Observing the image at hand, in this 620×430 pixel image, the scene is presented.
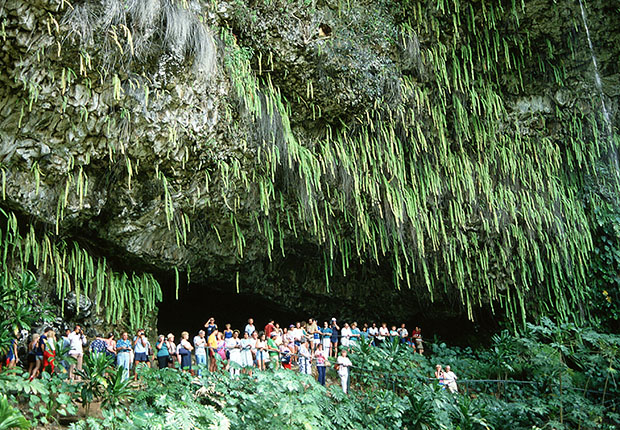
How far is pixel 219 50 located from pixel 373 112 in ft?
11.4

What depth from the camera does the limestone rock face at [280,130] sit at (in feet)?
25.6

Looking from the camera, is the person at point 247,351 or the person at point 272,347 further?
the person at point 272,347

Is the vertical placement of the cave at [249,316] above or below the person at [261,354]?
above

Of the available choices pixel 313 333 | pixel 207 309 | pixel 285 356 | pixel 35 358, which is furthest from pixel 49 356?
pixel 207 309

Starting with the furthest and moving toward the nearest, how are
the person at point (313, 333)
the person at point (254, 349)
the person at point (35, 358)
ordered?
the person at point (313, 333)
the person at point (254, 349)
the person at point (35, 358)

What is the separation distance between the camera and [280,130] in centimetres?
991

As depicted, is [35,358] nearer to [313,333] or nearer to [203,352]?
[203,352]

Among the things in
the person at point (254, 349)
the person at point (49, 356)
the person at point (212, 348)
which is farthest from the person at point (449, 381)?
the person at point (49, 356)

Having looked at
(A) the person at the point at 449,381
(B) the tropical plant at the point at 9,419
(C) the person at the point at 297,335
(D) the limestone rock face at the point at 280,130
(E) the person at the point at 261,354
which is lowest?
(A) the person at the point at 449,381

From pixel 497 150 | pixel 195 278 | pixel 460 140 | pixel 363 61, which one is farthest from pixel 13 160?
pixel 497 150

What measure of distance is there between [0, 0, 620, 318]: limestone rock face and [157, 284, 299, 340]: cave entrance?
1063 millimetres

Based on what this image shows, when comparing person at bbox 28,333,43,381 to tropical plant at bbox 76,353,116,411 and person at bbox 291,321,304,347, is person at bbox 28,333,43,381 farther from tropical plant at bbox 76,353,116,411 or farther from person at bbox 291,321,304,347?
person at bbox 291,321,304,347

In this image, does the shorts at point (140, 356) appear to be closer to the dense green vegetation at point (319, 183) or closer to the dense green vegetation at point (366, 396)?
the dense green vegetation at point (366, 396)

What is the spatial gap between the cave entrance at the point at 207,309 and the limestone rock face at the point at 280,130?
1.06 metres
